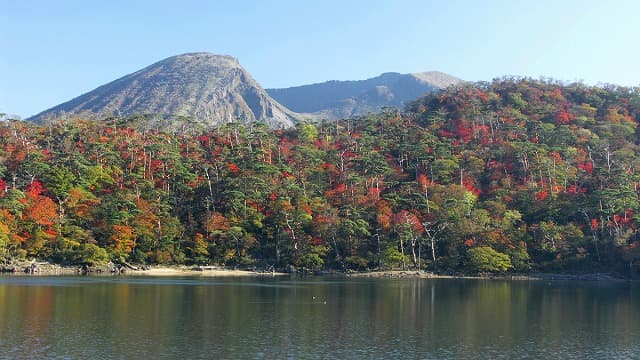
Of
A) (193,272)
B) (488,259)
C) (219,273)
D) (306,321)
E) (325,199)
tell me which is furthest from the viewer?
(325,199)

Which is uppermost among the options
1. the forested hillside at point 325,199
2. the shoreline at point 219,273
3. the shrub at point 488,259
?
the forested hillside at point 325,199

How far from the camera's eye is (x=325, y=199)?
313ft

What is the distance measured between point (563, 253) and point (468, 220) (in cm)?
1237

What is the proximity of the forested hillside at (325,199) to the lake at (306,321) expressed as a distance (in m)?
16.4

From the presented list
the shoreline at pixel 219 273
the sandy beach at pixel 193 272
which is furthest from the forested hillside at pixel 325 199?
the sandy beach at pixel 193 272

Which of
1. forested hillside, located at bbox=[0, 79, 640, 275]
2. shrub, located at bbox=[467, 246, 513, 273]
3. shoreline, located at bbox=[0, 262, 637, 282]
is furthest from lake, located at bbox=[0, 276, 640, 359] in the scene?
forested hillside, located at bbox=[0, 79, 640, 275]

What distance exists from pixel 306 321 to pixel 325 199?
2106 inches

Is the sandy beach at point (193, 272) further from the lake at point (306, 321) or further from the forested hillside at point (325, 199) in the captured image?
the lake at point (306, 321)

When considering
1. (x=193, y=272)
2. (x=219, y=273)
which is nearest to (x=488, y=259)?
(x=219, y=273)

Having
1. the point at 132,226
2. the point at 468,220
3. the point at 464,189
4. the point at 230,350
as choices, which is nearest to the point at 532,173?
the point at 464,189

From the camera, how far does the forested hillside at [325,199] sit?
3246 inches

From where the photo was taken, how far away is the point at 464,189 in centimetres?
9450

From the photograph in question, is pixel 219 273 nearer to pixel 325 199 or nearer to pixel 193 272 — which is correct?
pixel 193 272

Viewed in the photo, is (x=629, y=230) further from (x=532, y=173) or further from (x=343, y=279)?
(x=343, y=279)
